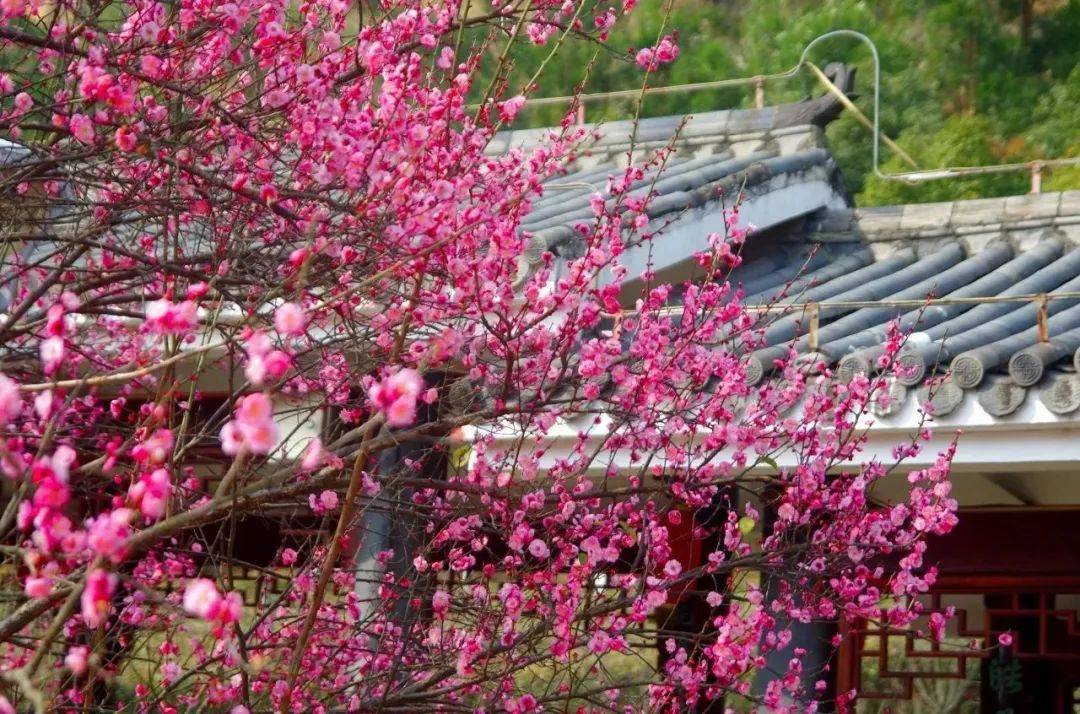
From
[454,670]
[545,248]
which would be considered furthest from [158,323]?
[545,248]

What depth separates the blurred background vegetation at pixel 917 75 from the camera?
18.5 meters

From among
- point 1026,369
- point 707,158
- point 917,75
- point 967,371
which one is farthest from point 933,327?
point 917,75

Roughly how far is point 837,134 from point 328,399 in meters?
18.0

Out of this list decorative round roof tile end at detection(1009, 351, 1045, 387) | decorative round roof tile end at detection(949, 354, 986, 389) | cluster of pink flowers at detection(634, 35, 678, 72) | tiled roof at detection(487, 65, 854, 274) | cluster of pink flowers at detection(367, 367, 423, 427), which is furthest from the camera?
tiled roof at detection(487, 65, 854, 274)

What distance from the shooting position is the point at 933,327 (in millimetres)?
6246

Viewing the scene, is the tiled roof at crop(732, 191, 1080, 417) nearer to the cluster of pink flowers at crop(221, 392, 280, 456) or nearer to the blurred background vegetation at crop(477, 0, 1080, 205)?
the cluster of pink flowers at crop(221, 392, 280, 456)

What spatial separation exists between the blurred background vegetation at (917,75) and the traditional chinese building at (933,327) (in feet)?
29.2

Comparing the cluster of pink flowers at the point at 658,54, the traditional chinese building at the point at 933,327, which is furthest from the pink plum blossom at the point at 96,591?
the cluster of pink flowers at the point at 658,54

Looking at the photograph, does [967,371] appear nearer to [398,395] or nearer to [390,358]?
[390,358]

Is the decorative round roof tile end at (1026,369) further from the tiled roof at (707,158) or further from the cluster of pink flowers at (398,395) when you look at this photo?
the cluster of pink flowers at (398,395)

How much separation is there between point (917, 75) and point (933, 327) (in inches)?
622

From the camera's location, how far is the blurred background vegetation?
60.7 ft

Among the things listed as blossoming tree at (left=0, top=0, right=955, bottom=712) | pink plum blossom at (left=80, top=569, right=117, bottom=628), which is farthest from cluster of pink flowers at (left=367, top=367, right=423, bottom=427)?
blossoming tree at (left=0, top=0, right=955, bottom=712)

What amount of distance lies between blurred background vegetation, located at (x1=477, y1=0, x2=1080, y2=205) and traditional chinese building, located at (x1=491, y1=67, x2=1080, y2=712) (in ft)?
29.2
